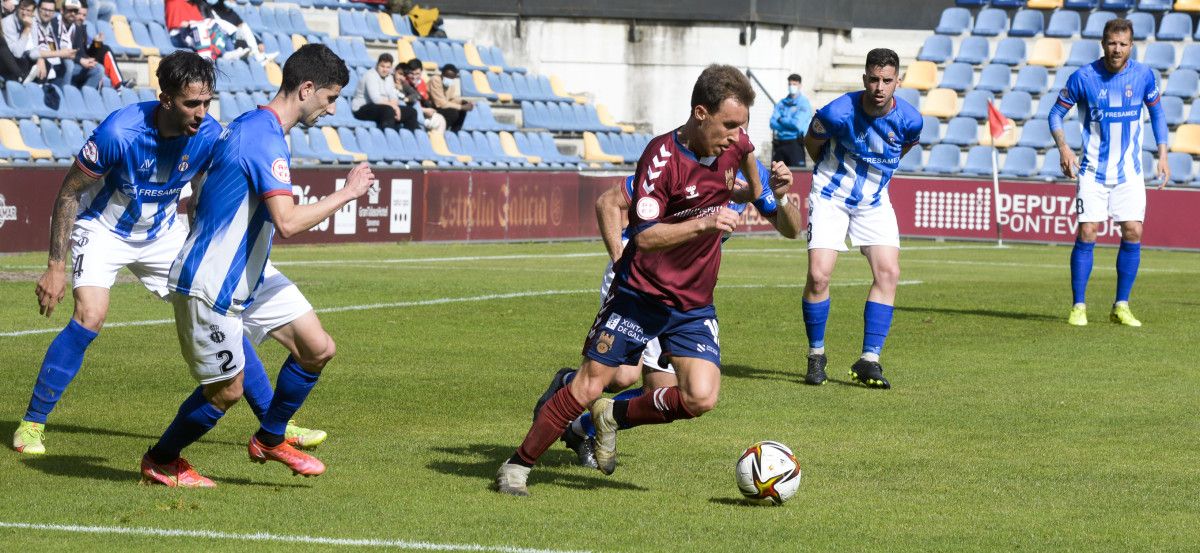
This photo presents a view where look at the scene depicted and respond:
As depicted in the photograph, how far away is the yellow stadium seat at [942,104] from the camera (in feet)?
108

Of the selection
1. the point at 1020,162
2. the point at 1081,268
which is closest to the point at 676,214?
the point at 1081,268

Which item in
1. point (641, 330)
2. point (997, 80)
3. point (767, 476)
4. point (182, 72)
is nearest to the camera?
point (767, 476)

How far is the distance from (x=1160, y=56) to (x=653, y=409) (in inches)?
1084

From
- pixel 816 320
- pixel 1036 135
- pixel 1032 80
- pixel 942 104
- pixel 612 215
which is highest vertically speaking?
pixel 612 215

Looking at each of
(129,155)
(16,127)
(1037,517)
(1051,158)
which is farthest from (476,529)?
(1051,158)

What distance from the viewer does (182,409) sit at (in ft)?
23.3

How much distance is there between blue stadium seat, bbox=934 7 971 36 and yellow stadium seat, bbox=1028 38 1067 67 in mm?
1711

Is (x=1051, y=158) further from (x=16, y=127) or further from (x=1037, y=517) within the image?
(x=1037, y=517)

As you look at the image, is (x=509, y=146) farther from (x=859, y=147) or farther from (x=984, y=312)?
(x=859, y=147)

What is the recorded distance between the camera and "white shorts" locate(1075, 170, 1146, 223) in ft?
47.9

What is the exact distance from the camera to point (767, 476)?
6.88 meters

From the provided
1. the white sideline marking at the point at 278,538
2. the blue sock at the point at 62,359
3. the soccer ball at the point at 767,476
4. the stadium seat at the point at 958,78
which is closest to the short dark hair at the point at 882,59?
the soccer ball at the point at 767,476

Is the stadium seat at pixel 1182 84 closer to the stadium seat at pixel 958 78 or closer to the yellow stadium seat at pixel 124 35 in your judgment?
the stadium seat at pixel 958 78

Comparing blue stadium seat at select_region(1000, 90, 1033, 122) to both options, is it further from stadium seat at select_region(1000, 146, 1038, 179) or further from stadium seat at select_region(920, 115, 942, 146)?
stadium seat at select_region(1000, 146, 1038, 179)
